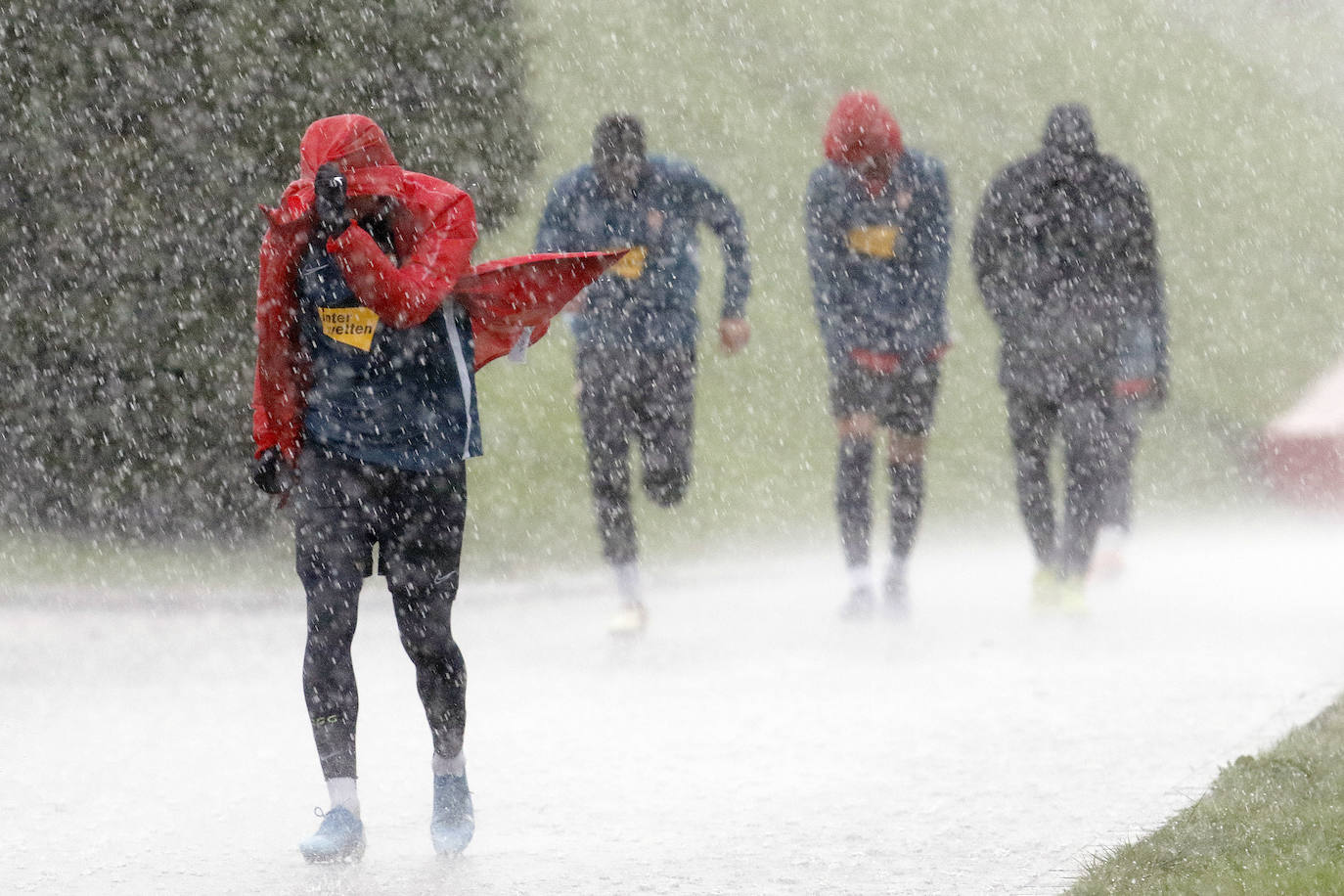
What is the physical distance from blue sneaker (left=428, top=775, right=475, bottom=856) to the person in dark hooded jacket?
4.36 meters

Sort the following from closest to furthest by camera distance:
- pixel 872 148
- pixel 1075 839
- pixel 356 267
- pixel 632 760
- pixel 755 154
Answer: pixel 356 267 < pixel 1075 839 < pixel 632 760 < pixel 872 148 < pixel 755 154

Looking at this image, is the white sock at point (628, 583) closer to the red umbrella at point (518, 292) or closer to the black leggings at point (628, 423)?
the black leggings at point (628, 423)

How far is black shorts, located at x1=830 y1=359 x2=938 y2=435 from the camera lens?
29.4ft

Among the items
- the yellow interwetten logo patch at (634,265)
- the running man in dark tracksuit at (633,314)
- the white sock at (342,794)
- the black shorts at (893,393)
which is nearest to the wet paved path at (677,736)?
the white sock at (342,794)

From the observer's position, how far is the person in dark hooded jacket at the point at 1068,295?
28.2 ft

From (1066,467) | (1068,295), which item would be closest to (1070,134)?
(1068,295)

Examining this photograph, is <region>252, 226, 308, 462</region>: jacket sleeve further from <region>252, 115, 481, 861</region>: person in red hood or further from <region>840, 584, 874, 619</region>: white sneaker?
<region>840, 584, 874, 619</region>: white sneaker

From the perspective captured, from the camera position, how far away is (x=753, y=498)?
15.3m

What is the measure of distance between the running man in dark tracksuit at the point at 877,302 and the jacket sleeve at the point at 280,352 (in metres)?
4.04

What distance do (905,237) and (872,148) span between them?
1.38 feet

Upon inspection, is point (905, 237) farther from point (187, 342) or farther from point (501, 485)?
point (501, 485)

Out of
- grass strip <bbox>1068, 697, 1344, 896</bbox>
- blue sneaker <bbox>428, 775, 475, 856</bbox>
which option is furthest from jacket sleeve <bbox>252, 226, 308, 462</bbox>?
grass strip <bbox>1068, 697, 1344, 896</bbox>

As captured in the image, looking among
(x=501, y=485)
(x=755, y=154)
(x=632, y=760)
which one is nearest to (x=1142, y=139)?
(x=755, y=154)

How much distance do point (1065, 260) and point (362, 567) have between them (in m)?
4.46
